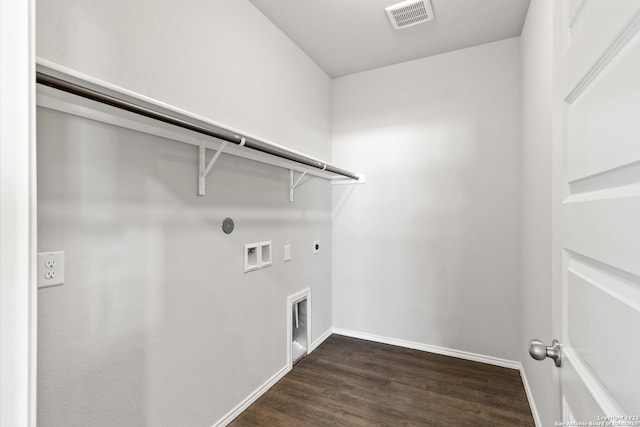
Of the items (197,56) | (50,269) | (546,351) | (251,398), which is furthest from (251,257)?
(546,351)

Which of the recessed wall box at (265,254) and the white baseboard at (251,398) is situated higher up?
the recessed wall box at (265,254)

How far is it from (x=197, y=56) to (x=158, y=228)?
93 centimetres

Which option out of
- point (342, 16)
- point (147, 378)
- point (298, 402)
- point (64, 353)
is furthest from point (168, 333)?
point (342, 16)

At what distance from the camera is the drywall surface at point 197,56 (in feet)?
3.53

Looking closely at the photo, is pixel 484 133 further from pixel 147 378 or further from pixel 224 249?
pixel 147 378

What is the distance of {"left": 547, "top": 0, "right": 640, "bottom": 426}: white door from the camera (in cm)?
44

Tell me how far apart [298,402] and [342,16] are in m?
2.69

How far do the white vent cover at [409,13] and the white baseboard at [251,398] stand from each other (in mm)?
2706

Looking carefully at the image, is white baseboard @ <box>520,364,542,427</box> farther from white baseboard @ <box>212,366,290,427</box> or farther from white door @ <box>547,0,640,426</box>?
white baseboard @ <box>212,366,290,427</box>

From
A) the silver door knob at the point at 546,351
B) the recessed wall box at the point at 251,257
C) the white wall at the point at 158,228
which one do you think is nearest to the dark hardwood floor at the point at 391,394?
the white wall at the point at 158,228

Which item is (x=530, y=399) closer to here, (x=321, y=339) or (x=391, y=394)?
(x=391, y=394)

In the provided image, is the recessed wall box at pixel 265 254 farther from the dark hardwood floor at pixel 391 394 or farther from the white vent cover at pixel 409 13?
the white vent cover at pixel 409 13

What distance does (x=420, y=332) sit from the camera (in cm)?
267

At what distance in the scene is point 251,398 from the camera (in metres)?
1.91
